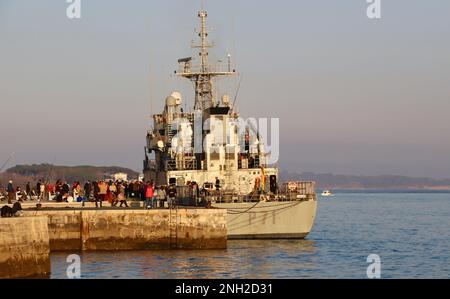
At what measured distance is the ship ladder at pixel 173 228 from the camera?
46312 mm

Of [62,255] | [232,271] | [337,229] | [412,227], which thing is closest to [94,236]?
[62,255]

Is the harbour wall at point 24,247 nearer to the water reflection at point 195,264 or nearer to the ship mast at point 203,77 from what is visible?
the water reflection at point 195,264

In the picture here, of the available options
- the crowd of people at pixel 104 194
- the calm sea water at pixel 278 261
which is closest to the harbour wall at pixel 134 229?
the calm sea water at pixel 278 261

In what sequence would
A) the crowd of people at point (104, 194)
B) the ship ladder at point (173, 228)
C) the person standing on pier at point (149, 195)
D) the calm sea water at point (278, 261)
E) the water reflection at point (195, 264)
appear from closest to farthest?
1. the water reflection at point (195, 264)
2. the calm sea water at point (278, 261)
3. the ship ladder at point (173, 228)
4. the person standing on pier at point (149, 195)
5. the crowd of people at point (104, 194)

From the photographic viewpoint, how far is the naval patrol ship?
54.2 m

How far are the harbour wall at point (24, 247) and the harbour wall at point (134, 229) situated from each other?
24.5 feet

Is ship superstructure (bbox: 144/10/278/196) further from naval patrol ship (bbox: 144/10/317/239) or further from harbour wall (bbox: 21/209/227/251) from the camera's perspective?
harbour wall (bbox: 21/209/227/251)


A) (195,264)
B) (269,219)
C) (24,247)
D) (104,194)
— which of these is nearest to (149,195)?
(104,194)

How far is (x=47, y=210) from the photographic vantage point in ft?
152

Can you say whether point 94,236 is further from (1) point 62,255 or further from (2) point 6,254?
(2) point 6,254

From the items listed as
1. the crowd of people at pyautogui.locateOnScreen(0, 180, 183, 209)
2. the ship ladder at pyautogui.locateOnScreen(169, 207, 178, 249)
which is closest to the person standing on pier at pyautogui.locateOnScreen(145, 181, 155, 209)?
the crowd of people at pyautogui.locateOnScreen(0, 180, 183, 209)

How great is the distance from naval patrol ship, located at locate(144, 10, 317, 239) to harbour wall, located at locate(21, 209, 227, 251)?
3885 mm

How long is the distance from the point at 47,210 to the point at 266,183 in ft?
48.6

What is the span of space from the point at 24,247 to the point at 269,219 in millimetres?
20314
